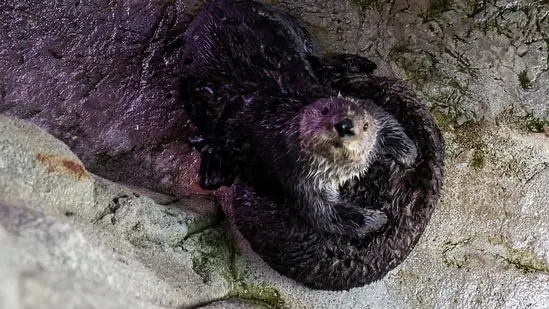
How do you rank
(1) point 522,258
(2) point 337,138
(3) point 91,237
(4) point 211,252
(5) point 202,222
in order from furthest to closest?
(1) point 522,258, (5) point 202,222, (4) point 211,252, (2) point 337,138, (3) point 91,237

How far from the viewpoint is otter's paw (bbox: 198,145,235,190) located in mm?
4816

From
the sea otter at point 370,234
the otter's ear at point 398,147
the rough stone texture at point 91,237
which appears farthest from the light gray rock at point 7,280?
the otter's ear at point 398,147

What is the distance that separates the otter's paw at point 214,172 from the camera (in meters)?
4.82

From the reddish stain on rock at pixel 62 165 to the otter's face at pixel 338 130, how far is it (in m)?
1.20

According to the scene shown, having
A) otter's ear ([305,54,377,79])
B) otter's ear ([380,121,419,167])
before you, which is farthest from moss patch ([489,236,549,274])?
otter's ear ([305,54,377,79])

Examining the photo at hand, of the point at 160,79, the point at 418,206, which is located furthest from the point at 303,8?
the point at 418,206

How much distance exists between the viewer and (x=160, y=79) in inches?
208

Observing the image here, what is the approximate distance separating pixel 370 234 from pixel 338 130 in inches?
27.3

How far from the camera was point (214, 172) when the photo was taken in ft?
15.9

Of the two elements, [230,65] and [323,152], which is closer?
[323,152]

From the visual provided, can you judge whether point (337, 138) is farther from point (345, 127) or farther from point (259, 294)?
point (259, 294)

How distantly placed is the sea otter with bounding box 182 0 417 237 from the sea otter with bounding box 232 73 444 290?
0.08m

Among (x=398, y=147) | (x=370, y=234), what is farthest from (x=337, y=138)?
(x=370, y=234)

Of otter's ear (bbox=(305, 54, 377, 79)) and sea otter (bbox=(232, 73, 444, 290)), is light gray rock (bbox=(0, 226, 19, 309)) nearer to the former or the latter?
sea otter (bbox=(232, 73, 444, 290))
